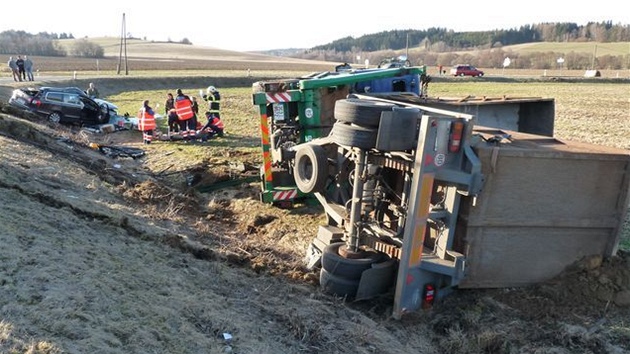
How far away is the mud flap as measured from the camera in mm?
4918

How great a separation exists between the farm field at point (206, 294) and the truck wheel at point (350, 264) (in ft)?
0.85

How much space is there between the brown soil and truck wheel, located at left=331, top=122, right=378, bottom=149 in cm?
141

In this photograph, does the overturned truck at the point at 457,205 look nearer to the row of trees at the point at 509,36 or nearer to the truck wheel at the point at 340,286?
the truck wheel at the point at 340,286

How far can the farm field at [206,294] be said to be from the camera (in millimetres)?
3426

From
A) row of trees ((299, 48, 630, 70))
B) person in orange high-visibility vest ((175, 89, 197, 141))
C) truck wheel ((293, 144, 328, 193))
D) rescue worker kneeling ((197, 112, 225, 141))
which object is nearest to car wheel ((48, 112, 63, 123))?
person in orange high-visibility vest ((175, 89, 197, 141))

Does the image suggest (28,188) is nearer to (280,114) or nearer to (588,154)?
(280,114)

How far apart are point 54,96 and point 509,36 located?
5309 inches

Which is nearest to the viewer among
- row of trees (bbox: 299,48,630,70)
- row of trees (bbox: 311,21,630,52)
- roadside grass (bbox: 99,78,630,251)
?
roadside grass (bbox: 99,78,630,251)

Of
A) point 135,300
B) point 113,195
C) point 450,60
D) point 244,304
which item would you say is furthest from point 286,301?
point 450,60

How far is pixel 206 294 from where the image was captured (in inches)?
173

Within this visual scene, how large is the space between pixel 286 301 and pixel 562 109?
21240mm

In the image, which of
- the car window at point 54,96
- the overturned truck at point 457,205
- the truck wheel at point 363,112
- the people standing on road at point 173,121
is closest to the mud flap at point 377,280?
the overturned truck at point 457,205

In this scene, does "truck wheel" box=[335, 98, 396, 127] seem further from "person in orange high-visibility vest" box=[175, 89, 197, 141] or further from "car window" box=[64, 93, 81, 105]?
"car window" box=[64, 93, 81, 105]

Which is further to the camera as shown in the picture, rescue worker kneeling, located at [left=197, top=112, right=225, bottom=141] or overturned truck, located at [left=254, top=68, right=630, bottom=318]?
rescue worker kneeling, located at [left=197, top=112, right=225, bottom=141]
